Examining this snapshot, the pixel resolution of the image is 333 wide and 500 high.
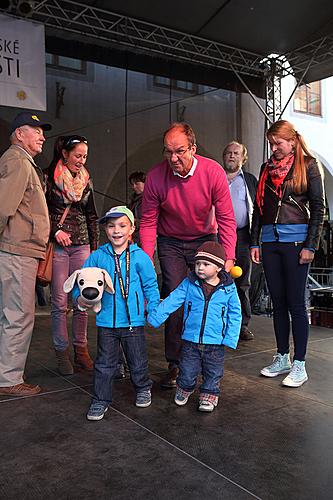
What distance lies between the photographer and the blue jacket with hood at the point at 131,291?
7.24 feet

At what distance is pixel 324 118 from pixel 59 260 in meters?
11.3

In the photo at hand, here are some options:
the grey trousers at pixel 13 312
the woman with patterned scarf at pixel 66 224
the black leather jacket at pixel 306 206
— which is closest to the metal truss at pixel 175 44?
the woman with patterned scarf at pixel 66 224

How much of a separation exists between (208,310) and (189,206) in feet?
1.74

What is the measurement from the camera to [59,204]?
2732 mm

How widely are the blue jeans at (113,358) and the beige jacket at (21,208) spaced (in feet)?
1.85

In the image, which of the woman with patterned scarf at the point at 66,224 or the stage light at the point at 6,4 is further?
the stage light at the point at 6,4

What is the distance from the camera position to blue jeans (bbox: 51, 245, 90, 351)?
2713 mm

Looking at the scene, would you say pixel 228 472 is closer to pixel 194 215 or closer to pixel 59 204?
pixel 194 215

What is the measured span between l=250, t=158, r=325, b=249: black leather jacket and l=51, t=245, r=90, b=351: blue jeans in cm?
109

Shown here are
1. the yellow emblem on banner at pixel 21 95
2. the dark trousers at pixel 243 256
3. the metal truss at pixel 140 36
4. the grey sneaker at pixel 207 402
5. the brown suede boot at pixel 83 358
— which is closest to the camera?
the grey sneaker at pixel 207 402

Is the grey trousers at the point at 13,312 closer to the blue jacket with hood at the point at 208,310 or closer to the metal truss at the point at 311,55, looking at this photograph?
the blue jacket with hood at the point at 208,310

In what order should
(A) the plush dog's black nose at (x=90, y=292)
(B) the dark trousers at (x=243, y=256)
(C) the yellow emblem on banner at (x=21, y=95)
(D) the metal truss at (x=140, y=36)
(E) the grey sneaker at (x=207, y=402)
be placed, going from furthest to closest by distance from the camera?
(D) the metal truss at (x=140, y=36) → (C) the yellow emblem on banner at (x=21, y=95) → (B) the dark trousers at (x=243, y=256) → (E) the grey sneaker at (x=207, y=402) → (A) the plush dog's black nose at (x=90, y=292)

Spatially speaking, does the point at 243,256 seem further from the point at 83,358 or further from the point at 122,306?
the point at 122,306

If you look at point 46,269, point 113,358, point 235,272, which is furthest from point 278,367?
point 46,269
